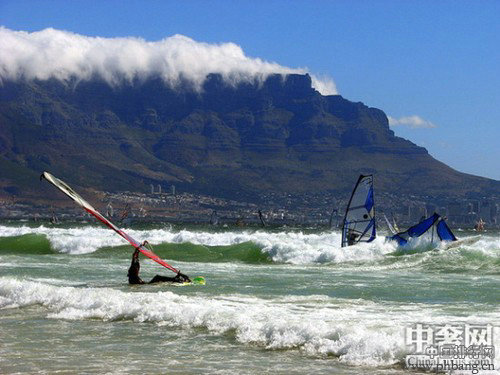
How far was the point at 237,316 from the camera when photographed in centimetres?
1658

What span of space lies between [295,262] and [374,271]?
23.2ft

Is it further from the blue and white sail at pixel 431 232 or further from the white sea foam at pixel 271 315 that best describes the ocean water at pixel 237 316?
the blue and white sail at pixel 431 232

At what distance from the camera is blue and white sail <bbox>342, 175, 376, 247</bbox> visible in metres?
40.3

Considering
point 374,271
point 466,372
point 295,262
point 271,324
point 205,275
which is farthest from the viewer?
point 295,262

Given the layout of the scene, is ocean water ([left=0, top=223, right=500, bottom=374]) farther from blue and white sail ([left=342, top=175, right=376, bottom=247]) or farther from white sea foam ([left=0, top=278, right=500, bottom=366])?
blue and white sail ([left=342, top=175, right=376, bottom=247])

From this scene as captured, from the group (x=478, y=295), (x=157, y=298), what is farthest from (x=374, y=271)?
(x=157, y=298)

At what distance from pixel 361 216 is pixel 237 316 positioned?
81.7 feet

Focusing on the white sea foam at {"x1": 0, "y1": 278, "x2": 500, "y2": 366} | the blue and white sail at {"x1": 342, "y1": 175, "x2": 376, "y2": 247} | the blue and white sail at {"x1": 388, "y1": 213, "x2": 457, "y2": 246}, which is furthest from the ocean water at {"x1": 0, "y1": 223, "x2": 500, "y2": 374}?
the blue and white sail at {"x1": 342, "y1": 175, "x2": 376, "y2": 247}

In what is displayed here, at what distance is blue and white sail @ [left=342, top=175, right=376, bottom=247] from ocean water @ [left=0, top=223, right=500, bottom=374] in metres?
8.09

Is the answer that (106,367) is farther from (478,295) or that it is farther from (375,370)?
(478,295)

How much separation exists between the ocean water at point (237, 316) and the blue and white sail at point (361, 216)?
8.09 m

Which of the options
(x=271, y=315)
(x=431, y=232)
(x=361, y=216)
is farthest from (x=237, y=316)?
(x=361, y=216)

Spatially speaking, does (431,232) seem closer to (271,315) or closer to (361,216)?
(361,216)

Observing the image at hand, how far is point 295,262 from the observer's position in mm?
37875
